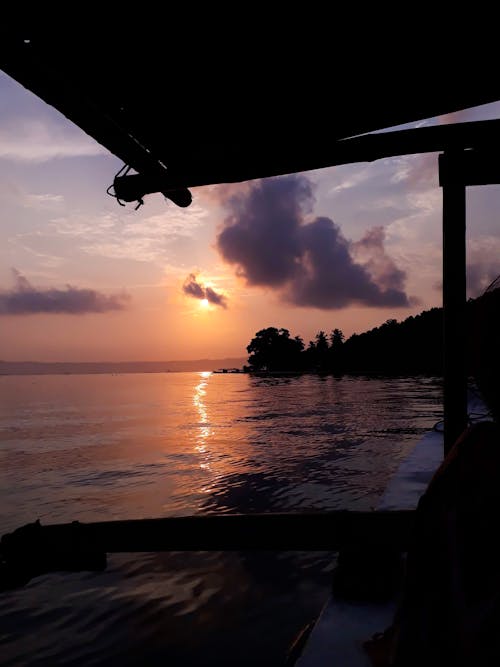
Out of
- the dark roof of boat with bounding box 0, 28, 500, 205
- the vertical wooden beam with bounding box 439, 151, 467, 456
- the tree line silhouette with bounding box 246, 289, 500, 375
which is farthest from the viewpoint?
the tree line silhouette with bounding box 246, 289, 500, 375

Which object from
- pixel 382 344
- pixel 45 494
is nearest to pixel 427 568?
pixel 45 494

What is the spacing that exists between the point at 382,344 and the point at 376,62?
139 m

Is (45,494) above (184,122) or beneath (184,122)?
beneath

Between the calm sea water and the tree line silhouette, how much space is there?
88.8m

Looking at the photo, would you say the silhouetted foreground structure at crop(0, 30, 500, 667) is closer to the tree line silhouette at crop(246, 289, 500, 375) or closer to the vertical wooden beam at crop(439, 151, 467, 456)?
the vertical wooden beam at crop(439, 151, 467, 456)

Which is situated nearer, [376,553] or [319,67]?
[319,67]

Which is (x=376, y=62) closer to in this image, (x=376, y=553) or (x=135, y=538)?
(x=376, y=553)

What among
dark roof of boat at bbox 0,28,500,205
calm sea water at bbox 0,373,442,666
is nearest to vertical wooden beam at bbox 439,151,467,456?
dark roof of boat at bbox 0,28,500,205

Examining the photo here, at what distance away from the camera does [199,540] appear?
3227mm

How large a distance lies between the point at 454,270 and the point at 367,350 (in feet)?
461

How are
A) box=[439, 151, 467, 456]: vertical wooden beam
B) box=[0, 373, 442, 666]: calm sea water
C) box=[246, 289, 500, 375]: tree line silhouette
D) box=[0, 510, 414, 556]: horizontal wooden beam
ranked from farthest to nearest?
box=[246, 289, 500, 375]: tree line silhouette < box=[0, 373, 442, 666]: calm sea water < box=[439, 151, 467, 456]: vertical wooden beam < box=[0, 510, 414, 556]: horizontal wooden beam

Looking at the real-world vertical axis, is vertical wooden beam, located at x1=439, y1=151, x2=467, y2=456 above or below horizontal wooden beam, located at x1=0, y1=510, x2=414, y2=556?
above

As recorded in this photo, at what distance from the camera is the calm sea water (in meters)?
4.70

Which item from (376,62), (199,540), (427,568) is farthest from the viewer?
(199,540)
